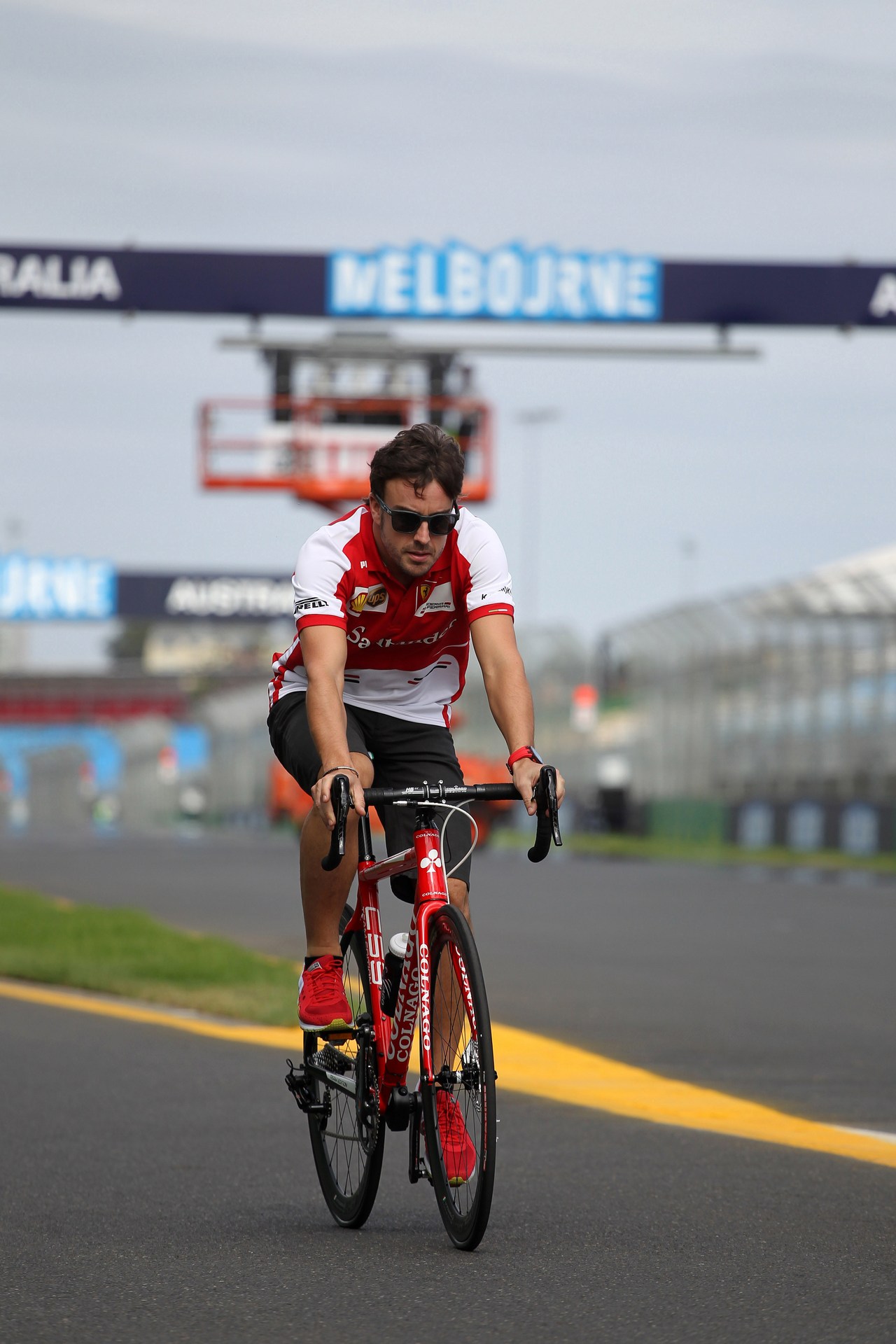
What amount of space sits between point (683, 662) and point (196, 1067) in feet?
88.9

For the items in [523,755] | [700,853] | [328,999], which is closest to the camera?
[523,755]

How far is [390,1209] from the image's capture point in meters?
5.33

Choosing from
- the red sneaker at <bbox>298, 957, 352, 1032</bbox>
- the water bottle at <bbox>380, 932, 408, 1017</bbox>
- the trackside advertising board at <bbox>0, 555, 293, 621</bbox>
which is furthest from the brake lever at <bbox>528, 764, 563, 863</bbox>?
the trackside advertising board at <bbox>0, 555, 293, 621</bbox>

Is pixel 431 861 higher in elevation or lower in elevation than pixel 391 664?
lower

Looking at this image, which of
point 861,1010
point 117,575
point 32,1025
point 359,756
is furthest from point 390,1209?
point 117,575

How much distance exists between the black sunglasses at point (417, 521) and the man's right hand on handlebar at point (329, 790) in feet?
1.86

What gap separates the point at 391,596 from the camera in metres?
5.05

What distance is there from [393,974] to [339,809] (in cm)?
61

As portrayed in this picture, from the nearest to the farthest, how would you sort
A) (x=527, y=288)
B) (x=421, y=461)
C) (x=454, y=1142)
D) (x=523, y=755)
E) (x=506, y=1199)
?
1. (x=454, y=1142)
2. (x=523, y=755)
3. (x=421, y=461)
4. (x=506, y=1199)
5. (x=527, y=288)

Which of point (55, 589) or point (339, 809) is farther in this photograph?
point (55, 589)

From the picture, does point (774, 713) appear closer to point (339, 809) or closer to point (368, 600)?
point (368, 600)

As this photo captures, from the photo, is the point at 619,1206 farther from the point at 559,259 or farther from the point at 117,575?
the point at 117,575

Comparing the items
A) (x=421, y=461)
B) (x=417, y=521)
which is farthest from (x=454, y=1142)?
(x=421, y=461)

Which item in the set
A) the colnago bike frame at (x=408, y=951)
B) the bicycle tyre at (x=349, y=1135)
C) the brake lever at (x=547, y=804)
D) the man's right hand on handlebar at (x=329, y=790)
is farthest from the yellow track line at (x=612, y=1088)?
the man's right hand on handlebar at (x=329, y=790)
